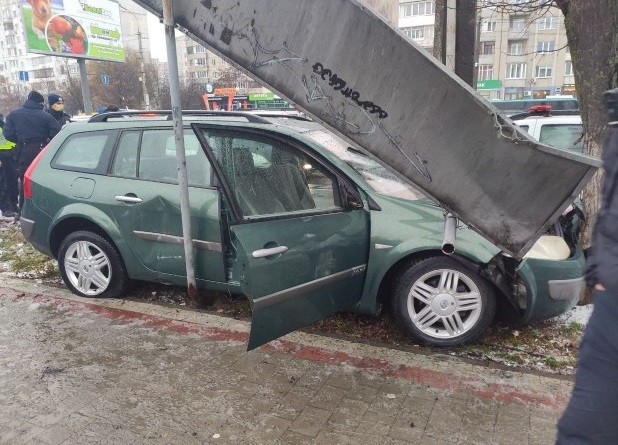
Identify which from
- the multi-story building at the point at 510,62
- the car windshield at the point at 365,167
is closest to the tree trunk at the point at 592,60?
the car windshield at the point at 365,167

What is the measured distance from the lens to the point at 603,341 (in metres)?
1.58

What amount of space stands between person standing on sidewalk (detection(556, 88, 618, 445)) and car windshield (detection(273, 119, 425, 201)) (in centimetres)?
193

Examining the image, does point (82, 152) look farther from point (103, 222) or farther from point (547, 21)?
point (547, 21)

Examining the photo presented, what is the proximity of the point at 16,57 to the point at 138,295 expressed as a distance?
9419 centimetres

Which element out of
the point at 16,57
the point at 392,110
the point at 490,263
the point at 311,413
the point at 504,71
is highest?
the point at 16,57

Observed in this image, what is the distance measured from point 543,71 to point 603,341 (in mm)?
58426

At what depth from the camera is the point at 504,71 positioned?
52.5 m

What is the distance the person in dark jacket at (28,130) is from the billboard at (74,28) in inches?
529

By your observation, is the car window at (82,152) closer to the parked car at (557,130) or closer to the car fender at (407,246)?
the car fender at (407,246)

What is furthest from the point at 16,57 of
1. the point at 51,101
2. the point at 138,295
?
the point at 138,295

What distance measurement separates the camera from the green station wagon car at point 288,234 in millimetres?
3270

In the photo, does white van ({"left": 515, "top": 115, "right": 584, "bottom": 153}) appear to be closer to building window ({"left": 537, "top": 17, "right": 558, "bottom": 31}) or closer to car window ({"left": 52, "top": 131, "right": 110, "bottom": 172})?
building window ({"left": 537, "top": 17, "right": 558, "bottom": 31})

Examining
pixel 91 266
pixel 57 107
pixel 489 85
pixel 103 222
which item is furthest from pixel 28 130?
pixel 489 85

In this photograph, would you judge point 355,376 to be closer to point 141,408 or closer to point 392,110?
point 141,408
